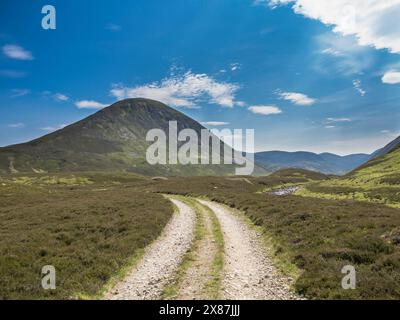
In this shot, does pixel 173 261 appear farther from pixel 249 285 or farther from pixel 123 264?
pixel 249 285

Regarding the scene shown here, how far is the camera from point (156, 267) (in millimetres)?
15602

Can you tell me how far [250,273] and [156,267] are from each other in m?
4.94

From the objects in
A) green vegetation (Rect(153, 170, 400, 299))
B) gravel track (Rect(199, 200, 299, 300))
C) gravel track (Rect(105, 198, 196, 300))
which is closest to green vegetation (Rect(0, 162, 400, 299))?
green vegetation (Rect(153, 170, 400, 299))

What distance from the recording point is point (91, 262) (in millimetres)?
15914

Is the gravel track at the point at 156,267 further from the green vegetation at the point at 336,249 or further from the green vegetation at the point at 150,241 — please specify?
the green vegetation at the point at 336,249

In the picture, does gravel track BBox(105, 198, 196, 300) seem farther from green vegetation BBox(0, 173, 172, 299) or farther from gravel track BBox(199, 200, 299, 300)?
gravel track BBox(199, 200, 299, 300)

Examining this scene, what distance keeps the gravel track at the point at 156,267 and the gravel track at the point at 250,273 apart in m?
2.84

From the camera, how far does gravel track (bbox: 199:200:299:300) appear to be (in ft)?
39.7

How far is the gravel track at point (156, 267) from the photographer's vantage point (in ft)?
40.8

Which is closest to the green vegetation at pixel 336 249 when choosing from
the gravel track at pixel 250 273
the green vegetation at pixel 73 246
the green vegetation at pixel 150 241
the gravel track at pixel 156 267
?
the green vegetation at pixel 150 241

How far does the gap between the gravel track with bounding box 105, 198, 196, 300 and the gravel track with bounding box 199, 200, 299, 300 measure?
112 inches

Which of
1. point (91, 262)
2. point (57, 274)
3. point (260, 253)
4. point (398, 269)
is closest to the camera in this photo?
point (398, 269)
